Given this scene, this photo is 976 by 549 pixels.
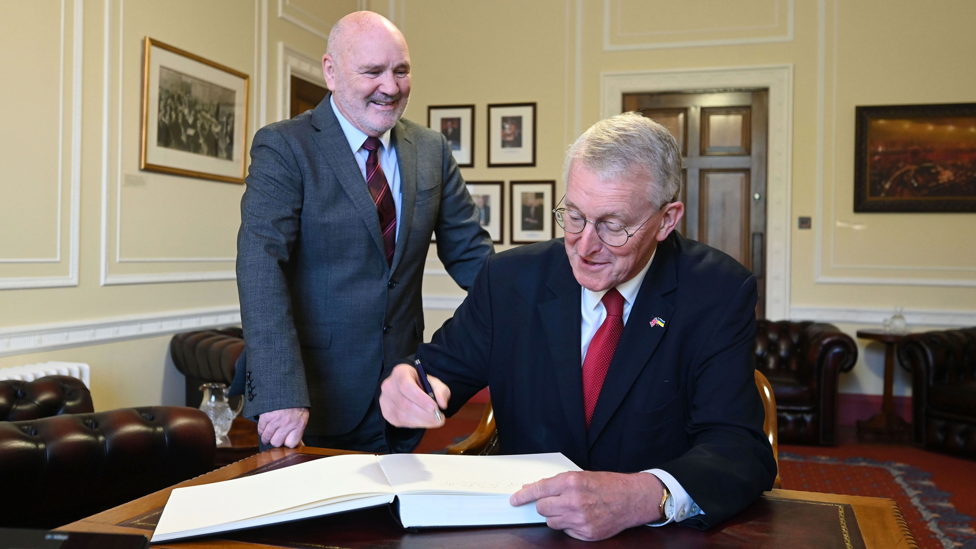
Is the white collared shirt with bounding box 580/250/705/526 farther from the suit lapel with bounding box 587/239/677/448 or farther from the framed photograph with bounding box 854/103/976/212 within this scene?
the framed photograph with bounding box 854/103/976/212

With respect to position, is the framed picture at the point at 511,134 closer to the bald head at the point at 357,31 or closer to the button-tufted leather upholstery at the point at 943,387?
the button-tufted leather upholstery at the point at 943,387

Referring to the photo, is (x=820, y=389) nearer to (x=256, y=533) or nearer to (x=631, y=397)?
(x=631, y=397)

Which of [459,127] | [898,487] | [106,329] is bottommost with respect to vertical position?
[898,487]

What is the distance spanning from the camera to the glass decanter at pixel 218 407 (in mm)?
3648

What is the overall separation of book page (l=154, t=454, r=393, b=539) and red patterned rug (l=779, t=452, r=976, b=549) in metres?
3.32

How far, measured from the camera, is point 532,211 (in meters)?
7.23

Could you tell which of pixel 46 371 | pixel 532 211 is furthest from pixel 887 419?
pixel 46 371

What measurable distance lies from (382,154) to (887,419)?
5.36 m

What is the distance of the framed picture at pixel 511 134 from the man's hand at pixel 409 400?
571 centimetres

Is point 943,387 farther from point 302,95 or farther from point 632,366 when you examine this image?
point 302,95

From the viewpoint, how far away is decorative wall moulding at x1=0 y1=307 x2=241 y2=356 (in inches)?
146

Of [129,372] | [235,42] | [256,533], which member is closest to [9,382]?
[129,372]

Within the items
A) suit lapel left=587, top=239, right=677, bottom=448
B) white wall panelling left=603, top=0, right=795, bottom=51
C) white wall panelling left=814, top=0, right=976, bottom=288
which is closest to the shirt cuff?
suit lapel left=587, top=239, right=677, bottom=448

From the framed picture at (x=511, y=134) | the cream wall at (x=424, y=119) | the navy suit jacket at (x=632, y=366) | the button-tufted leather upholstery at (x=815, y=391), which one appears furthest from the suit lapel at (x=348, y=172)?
the framed picture at (x=511, y=134)
